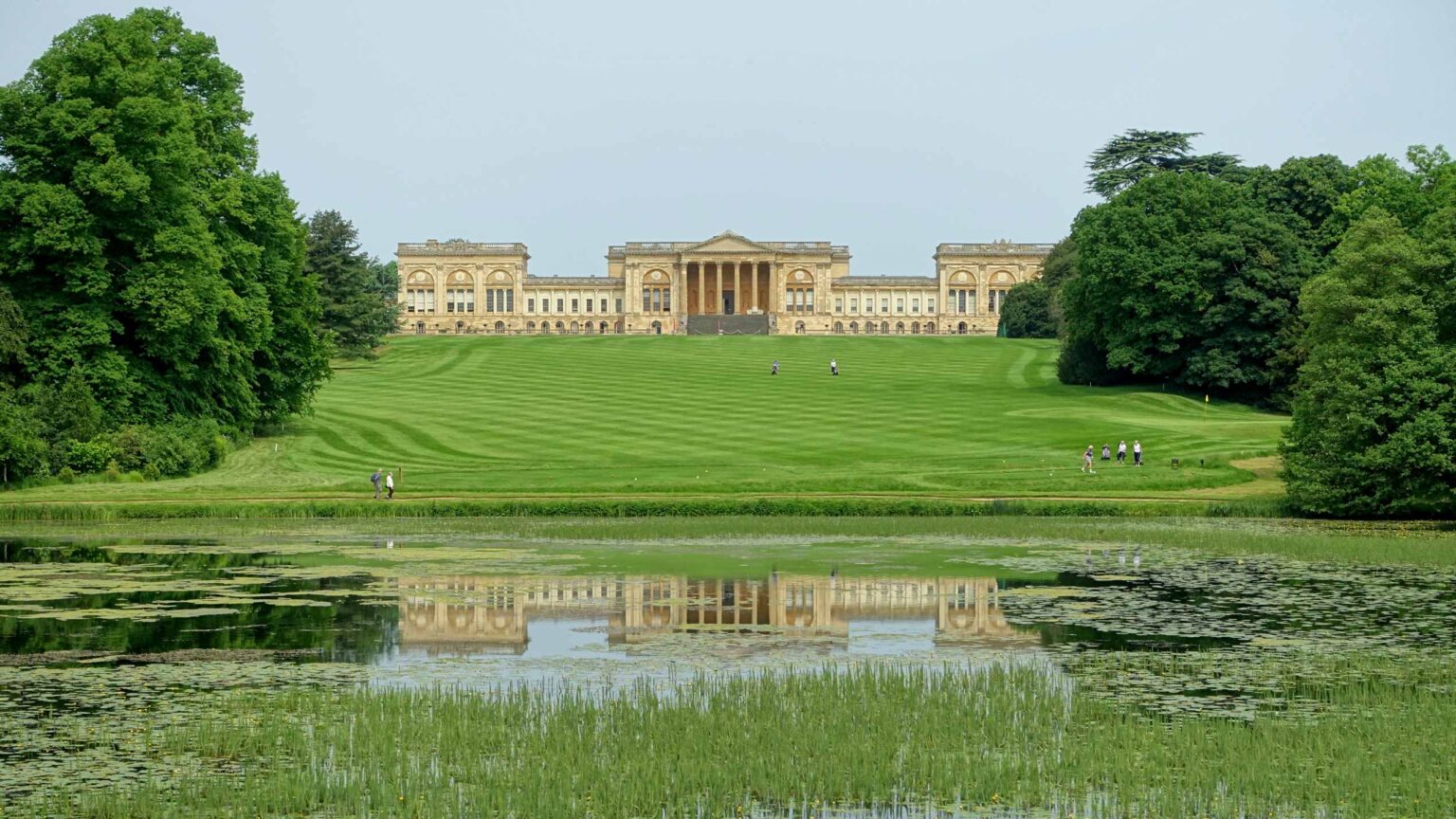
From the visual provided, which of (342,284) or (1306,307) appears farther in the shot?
(342,284)

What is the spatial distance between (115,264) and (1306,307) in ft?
118

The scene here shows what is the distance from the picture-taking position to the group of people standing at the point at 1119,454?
168 feet

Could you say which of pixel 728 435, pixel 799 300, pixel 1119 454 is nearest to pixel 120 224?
pixel 728 435

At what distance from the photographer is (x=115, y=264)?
49.4 meters

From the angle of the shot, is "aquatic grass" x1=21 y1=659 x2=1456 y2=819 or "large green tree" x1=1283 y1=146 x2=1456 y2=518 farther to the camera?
"large green tree" x1=1283 y1=146 x2=1456 y2=518

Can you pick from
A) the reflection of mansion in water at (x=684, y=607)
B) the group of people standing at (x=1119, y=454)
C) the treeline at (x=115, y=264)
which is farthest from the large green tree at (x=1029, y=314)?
the reflection of mansion in water at (x=684, y=607)

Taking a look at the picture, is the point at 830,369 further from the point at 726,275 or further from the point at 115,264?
the point at 726,275

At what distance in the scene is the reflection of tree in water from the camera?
20750 mm

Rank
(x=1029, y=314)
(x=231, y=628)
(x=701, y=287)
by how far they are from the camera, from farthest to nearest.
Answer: (x=701, y=287)
(x=1029, y=314)
(x=231, y=628)

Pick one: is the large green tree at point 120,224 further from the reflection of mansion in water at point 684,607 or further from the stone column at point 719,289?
the stone column at point 719,289

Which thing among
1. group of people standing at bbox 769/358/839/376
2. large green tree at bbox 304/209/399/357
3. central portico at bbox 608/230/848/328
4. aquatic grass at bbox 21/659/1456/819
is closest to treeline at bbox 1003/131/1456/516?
group of people standing at bbox 769/358/839/376

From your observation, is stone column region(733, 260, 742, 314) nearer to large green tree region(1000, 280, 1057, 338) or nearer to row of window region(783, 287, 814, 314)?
row of window region(783, 287, 814, 314)

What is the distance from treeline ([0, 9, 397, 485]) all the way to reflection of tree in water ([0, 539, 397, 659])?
2165 centimetres

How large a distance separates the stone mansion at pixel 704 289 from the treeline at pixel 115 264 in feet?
354
